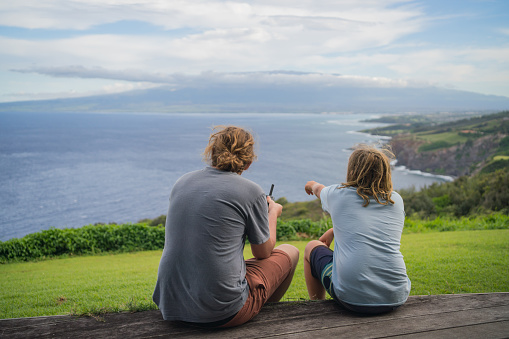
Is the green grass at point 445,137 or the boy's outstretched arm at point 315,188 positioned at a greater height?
the boy's outstretched arm at point 315,188

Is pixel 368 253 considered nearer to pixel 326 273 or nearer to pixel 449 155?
pixel 326 273

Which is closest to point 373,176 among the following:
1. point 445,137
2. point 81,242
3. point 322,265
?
point 322,265

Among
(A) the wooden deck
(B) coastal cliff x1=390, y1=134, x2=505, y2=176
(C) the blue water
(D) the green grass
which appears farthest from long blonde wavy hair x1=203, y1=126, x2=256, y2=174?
(D) the green grass

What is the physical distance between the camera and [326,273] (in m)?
2.75

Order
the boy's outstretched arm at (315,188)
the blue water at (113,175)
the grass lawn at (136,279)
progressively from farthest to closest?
the blue water at (113,175)
the grass lawn at (136,279)
the boy's outstretched arm at (315,188)

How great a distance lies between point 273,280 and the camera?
2627 millimetres

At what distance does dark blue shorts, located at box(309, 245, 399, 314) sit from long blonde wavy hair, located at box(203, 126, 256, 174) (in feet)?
3.28

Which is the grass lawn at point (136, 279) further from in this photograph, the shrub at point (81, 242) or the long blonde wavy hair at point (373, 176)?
the long blonde wavy hair at point (373, 176)

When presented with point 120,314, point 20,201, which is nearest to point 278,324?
point 120,314

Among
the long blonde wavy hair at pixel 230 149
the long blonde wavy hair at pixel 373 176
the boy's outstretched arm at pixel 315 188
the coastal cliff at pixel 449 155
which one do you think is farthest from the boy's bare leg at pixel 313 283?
the coastal cliff at pixel 449 155

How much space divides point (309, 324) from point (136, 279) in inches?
164

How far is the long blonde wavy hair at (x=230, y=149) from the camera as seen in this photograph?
234cm

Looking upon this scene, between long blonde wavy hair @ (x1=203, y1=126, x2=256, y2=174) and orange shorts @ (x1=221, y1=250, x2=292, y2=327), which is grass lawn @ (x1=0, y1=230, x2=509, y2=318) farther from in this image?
long blonde wavy hair @ (x1=203, y1=126, x2=256, y2=174)

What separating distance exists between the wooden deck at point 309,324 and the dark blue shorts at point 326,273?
45 millimetres
